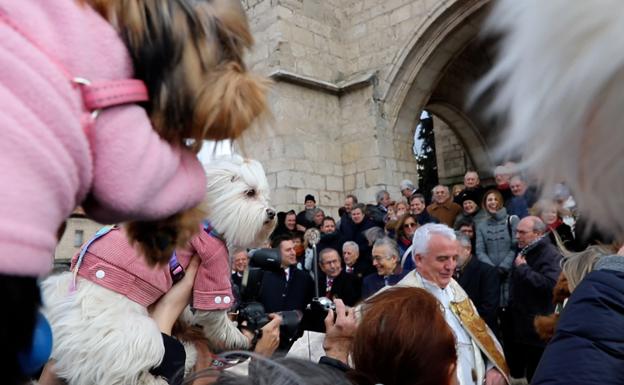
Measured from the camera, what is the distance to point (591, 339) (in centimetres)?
130

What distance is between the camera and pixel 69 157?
0.77 meters

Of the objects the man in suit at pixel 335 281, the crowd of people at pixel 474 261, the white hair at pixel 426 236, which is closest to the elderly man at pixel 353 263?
the crowd of people at pixel 474 261

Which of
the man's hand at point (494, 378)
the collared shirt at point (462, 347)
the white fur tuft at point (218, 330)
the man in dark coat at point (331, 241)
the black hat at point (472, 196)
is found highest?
the black hat at point (472, 196)

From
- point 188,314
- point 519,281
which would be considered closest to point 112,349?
point 188,314

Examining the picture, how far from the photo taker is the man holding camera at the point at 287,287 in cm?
539

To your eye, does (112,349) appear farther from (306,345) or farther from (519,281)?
(519,281)

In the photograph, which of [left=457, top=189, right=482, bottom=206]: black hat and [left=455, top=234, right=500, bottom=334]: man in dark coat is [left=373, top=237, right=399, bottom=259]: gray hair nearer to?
[left=455, top=234, right=500, bottom=334]: man in dark coat

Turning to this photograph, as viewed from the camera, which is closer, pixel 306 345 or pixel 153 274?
pixel 153 274

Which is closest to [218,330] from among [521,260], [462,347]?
[462,347]

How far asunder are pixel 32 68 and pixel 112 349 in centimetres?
136

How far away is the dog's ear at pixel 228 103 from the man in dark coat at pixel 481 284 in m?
4.53

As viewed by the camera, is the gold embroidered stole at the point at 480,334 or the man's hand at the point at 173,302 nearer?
the man's hand at the point at 173,302

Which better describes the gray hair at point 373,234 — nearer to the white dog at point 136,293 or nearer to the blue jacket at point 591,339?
the white dog at point 136,293

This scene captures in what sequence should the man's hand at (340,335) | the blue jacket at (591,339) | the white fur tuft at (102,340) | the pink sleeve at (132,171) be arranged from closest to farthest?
the pink sleeve at (132,171) < the blue jacket at (591,339) < the white fur tuft at (102,340) < the man's hand at (340,335)
